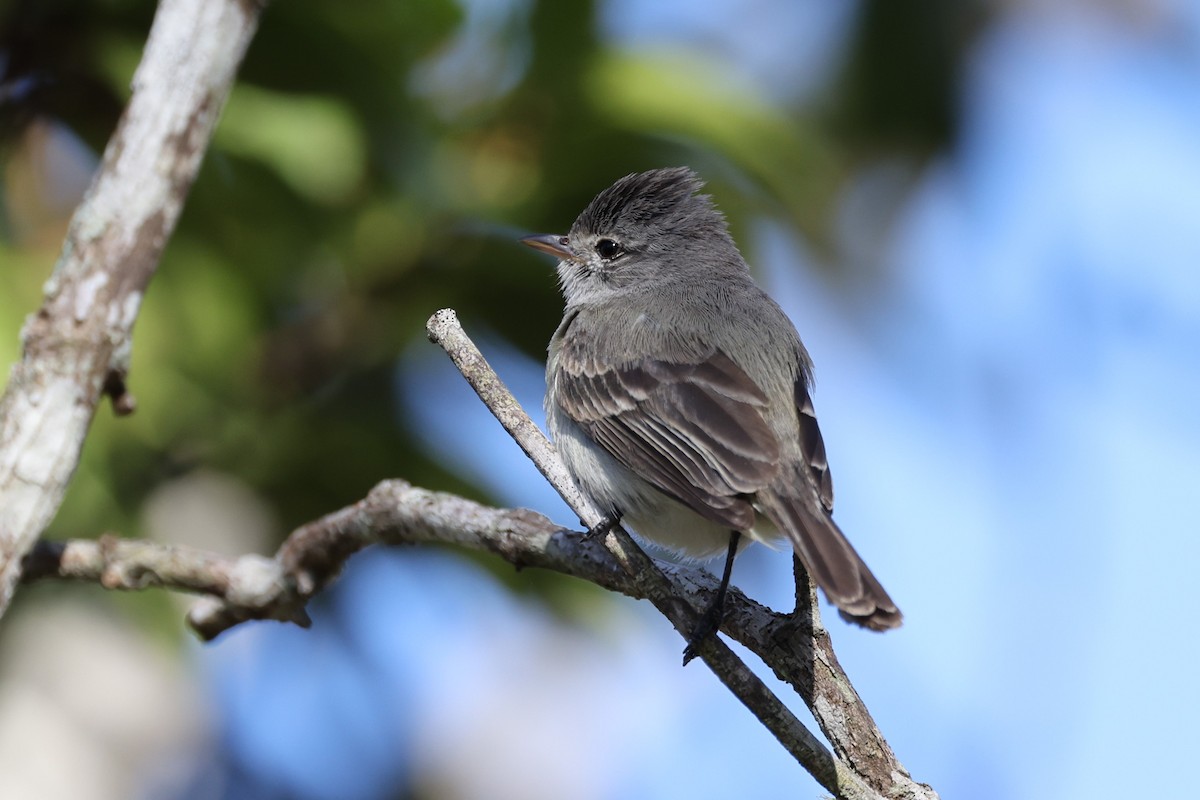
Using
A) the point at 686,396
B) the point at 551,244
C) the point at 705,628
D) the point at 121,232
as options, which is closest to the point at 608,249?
the point at 551,244

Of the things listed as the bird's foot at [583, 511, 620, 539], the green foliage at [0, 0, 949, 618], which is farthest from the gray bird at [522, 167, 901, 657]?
the green foliage at [0, 0, 949, 618]

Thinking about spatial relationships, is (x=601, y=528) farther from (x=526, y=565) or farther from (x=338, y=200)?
(x=338, y=200)

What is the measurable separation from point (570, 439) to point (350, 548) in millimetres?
875

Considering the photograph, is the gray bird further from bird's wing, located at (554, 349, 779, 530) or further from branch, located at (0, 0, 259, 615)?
branch, located at (0, 0, 259, 615)

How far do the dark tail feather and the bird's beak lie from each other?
1.93 meters

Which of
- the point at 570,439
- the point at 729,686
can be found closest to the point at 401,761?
the point at 570,439

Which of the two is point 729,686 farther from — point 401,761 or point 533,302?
point 401,761

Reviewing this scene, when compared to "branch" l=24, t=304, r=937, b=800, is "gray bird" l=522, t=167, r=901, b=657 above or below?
above

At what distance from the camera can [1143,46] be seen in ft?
32.8

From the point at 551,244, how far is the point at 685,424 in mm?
1489

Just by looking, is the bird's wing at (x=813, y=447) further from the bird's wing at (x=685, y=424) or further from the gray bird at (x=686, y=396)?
the bird's wing at (x=685, y=424)

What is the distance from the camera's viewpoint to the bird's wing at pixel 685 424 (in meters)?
3.71

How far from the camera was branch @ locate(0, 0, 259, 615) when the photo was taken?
3.38 meters

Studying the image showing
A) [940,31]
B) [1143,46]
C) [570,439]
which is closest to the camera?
[570,439]
